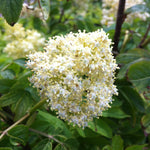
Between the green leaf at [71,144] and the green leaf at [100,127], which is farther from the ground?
the green leaf at [100,127]

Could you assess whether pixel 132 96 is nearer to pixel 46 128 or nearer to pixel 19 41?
pixel 46 128

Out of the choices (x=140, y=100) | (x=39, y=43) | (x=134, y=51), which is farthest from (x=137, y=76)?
(x=39, y=43)

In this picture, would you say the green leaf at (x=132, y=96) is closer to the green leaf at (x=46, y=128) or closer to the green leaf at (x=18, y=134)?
the green leaf at (x=46, y=128)

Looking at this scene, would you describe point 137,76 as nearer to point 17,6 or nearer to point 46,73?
point 46,73

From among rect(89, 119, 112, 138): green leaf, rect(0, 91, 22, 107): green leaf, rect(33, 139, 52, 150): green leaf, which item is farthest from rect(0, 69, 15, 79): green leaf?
rect(89, 119, 112, 138): green leaf

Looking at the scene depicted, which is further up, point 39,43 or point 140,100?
point 39,43

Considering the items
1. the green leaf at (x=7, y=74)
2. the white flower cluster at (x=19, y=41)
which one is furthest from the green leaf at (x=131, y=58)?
the white flower cluster at (x=19, y=41)

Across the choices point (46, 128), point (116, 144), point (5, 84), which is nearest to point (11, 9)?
point (5, 84)

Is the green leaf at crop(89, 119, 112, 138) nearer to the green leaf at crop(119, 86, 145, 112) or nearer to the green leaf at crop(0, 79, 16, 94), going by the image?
the green leaf at crop(119, 86, 145, 112)
